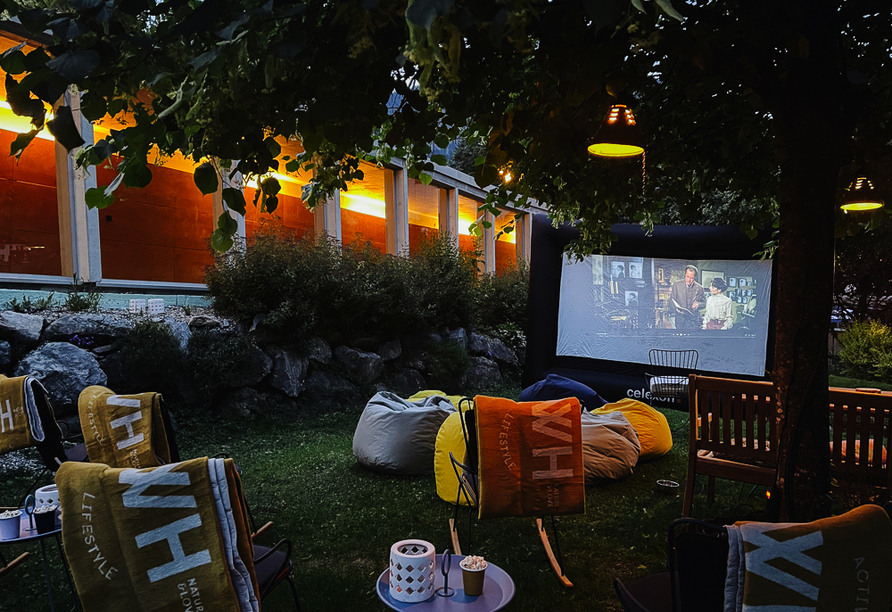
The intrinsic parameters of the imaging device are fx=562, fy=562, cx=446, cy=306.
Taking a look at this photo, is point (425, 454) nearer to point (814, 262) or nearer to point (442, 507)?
point (442, 507)

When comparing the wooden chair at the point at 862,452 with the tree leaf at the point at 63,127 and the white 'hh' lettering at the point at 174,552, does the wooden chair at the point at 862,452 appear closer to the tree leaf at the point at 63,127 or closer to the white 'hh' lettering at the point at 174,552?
the white 'hh' lettering at the point at 174,552

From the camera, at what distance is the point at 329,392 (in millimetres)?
8172

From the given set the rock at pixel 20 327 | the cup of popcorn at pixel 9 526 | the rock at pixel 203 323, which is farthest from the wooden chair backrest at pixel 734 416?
the rock at pixel 20 327

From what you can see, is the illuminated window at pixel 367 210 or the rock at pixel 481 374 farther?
the illuminated window at pixel 367 210

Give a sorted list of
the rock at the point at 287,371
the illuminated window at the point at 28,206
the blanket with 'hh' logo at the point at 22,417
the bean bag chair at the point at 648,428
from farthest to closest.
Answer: the rock at the point at 287,371, the illuminated window at the point at 28,206, the bean bag chair at the point at 648,428, the blanket with 'hh' logo at the point at 22,417

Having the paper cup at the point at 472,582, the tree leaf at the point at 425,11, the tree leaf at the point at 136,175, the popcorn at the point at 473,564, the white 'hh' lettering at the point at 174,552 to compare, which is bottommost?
the paper cup at the point at 472,582

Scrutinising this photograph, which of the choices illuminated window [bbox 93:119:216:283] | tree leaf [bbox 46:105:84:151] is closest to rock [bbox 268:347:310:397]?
illuminated window [bbox 93:119:216:283]

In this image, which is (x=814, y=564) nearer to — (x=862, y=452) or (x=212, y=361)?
(x=862, y=452)

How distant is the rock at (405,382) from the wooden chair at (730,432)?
19.4 feet

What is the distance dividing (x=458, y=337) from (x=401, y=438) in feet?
19.3

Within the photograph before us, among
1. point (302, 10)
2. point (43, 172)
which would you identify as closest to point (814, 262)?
point (302, 10)

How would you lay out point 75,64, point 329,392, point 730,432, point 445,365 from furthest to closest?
point 445,365
point 329,392
point 730,432
point 75,64

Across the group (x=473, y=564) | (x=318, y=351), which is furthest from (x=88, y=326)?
(x=473, y=564)

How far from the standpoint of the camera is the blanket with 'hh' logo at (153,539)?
67.6 inches
